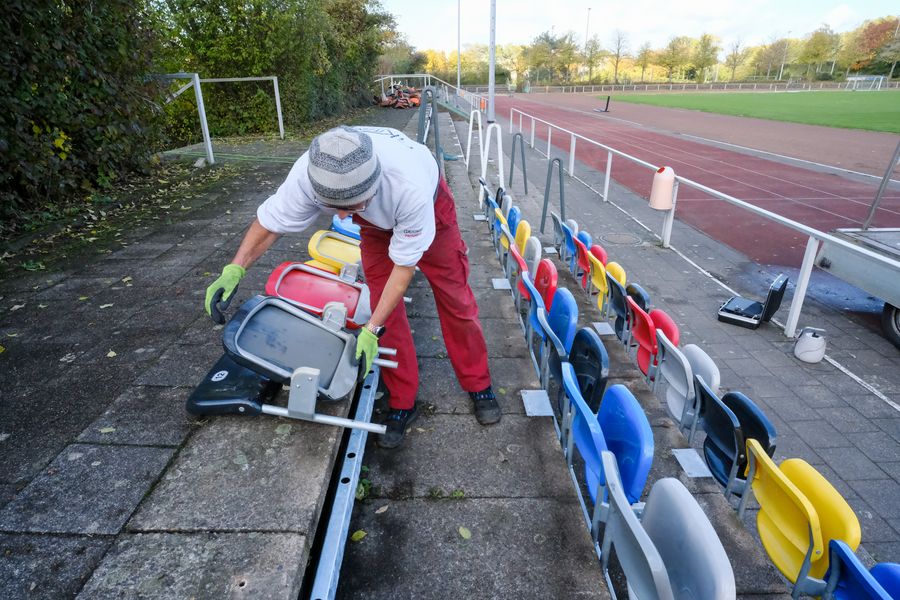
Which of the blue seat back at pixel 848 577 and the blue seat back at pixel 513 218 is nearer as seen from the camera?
the blue seat back at pixel 848 577

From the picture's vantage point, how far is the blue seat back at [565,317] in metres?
3.04

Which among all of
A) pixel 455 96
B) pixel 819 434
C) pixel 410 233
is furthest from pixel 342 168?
pixel 455 96

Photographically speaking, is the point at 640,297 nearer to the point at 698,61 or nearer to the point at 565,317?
the point at 565,317

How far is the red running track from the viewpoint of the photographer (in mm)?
8047

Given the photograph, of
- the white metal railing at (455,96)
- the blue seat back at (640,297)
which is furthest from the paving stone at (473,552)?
the white metal railing at (455,96)

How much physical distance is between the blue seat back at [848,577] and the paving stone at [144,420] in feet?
8.48

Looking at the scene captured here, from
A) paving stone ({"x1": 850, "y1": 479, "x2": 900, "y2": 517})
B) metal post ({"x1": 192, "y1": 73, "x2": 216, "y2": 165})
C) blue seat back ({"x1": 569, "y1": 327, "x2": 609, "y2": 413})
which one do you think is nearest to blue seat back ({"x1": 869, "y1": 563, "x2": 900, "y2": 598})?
blue seat back ({"x1": 569, "y1": 327, "x2": 609, "y2": 413})

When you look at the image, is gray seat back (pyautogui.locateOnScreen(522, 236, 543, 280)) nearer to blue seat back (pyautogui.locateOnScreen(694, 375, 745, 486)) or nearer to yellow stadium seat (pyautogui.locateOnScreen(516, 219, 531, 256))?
yellow stadium seat (pyautogui.locateOnScreen(516, 219, 531, 256))

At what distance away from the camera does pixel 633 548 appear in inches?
61.7

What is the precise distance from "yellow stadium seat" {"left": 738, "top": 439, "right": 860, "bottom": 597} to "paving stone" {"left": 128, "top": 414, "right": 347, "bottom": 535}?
1769 mm

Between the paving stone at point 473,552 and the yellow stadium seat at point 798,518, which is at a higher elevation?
the yellow stadium seat at point 798,518

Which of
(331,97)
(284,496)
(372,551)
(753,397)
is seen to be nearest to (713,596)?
(372,551)

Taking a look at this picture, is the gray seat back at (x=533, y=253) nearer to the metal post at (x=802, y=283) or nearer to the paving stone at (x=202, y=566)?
the metal post at (x=802, y=283)

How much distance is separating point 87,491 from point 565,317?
255cm
